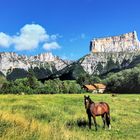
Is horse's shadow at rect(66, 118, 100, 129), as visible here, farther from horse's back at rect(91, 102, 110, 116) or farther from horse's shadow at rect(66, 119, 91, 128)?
horse's back at rect(91, 102, 110, 116)

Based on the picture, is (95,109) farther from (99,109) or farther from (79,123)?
(79,123)

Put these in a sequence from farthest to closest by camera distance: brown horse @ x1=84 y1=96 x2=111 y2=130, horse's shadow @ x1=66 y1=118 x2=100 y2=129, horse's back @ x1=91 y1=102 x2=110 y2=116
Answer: horse's shadow @ x1=66 y1=118 x2=100 y2=129
horse's back @ x1=91 y1=102 x2=110 y2=116
brown horse @ x1=84 y1=96 x2=111 y2=130

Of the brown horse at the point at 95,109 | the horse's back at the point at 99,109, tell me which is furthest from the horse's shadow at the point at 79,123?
the horse's back at the point at 99,109

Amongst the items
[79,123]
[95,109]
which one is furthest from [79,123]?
[95,109]

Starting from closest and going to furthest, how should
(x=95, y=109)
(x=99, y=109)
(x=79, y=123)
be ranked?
(x=95, y=109) → (x=99, y=109) → (x=79, y=123)

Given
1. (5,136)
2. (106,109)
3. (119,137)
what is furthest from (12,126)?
(106,109)

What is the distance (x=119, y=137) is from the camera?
811 inches

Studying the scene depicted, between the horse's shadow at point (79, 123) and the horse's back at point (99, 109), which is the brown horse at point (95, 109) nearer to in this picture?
the horse's back at point (99, 109)

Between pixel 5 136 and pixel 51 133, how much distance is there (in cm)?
285

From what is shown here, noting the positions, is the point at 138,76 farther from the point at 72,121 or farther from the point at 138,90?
the point at 72,121

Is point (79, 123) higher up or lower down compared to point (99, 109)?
lower down

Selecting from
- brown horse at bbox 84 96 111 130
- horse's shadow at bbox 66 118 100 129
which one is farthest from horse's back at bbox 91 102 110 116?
horse's shadow at bbox 66 118 100 129

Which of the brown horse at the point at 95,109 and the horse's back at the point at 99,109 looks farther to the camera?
the horse's back at the point at 99,109

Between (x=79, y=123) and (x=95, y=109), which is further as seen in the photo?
(x=79, y=123)
